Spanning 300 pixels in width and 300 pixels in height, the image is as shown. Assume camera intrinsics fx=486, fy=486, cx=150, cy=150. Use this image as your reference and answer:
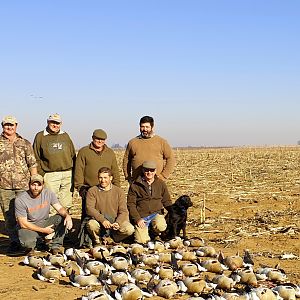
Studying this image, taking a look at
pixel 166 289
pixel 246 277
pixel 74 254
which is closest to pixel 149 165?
pixel 74 254

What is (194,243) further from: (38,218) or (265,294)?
(265,294)

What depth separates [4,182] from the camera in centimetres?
886

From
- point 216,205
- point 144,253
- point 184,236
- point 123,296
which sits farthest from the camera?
point 216,205

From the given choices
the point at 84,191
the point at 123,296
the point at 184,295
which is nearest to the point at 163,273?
the point at 184,295

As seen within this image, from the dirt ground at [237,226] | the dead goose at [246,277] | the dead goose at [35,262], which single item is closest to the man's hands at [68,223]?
the dead goose at [35,262]

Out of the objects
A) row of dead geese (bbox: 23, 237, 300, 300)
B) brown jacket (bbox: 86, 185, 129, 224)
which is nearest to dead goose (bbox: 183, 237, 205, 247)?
row of dead geese (bbox: 23, 237, 300, 300)

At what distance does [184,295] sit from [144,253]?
2113 millimetres

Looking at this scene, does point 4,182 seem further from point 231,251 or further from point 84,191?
point 231,251

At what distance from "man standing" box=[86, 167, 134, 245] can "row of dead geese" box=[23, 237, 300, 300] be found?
474 mm

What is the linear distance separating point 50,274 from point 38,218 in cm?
A: 177

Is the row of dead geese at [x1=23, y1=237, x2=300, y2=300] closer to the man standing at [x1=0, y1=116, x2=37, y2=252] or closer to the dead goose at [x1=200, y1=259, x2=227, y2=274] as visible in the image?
the dead goose at [x1=200, y1=259, x2=227, y2=274]

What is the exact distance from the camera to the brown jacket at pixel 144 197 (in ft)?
30.7

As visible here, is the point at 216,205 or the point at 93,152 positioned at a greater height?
the point at 93,152

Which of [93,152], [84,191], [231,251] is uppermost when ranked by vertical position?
[93,152]
